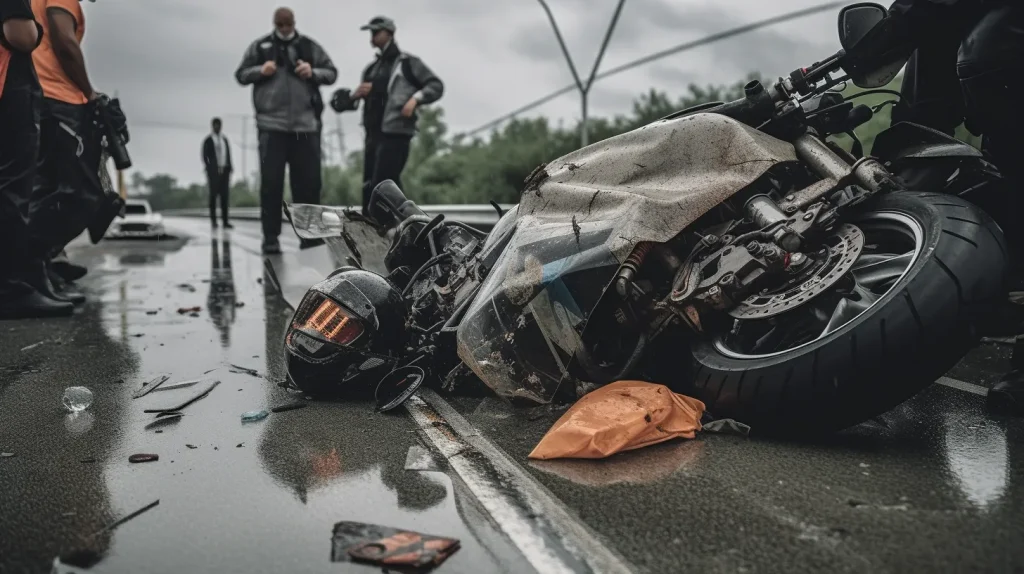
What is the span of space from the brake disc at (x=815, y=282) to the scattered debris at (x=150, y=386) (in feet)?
9.49

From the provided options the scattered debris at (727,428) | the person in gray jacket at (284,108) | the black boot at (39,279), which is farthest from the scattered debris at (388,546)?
the person in gray jacket at (284,108)

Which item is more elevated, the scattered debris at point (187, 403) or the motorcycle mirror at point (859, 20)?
the motorcycle mirror at point (859, 20)

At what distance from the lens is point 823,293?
3252 mm

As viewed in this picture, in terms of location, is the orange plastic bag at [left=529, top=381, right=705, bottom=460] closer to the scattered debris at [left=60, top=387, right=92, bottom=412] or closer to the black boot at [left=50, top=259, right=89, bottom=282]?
the scattered debris at [left=60, top=387, right=92, bottom=412]

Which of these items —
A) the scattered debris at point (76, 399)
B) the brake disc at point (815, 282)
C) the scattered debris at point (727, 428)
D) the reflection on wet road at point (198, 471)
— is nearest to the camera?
the reflection on wet road at point (198, 471)

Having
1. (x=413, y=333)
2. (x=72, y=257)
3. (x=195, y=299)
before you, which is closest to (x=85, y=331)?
(x=195, y=299)

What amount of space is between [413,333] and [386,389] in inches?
15.7

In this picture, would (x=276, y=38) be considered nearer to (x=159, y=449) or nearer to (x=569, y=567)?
(x=159, y=449)

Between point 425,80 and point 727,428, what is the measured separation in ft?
25.3

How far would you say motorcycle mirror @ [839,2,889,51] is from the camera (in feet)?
12.8

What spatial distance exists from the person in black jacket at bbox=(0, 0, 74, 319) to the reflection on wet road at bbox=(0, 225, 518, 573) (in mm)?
1094

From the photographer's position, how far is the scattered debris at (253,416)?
12.7ft

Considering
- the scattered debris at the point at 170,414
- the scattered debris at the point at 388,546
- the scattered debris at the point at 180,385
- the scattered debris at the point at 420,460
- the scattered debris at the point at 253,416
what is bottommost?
the scattered debris at the point at 180,385

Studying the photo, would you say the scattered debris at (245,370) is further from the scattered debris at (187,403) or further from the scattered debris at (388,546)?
the scattered debris at (388,546)
